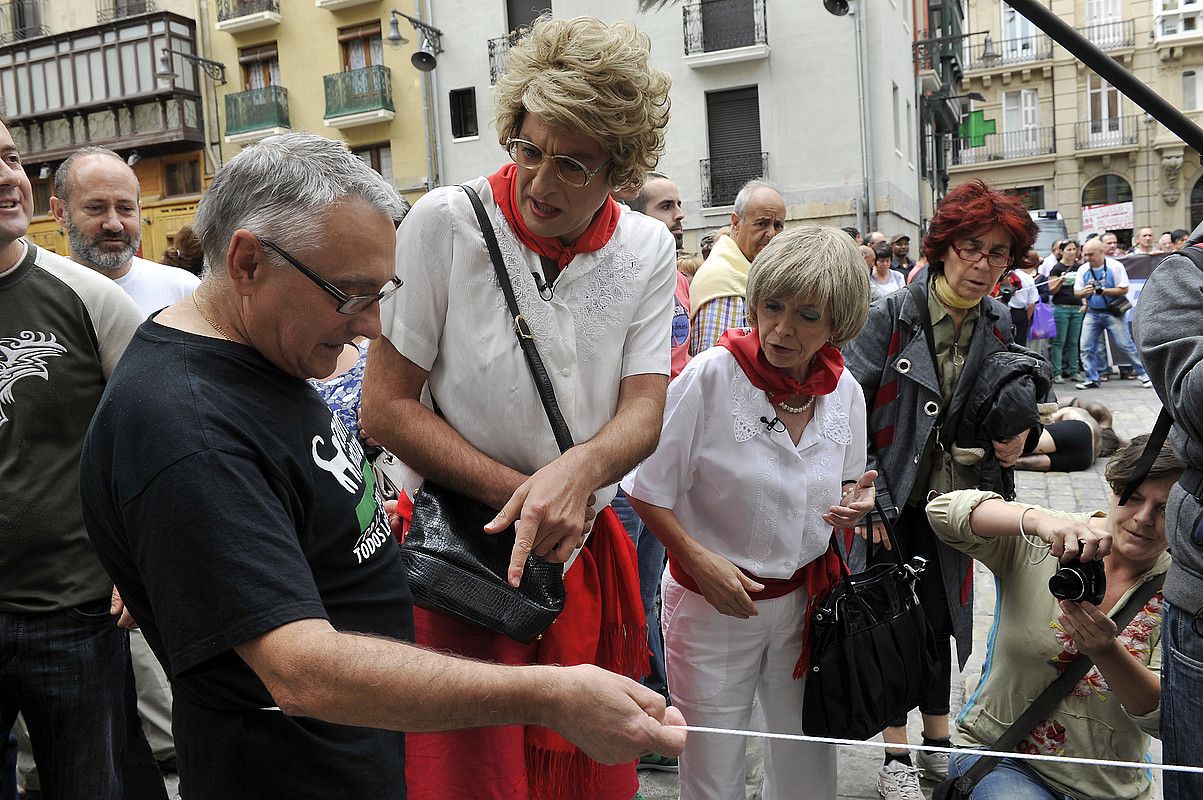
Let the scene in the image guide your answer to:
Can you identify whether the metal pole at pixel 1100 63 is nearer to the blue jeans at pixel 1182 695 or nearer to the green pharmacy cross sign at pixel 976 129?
the blue jeans at pixel 1182 695

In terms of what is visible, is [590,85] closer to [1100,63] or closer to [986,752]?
[1100,63]

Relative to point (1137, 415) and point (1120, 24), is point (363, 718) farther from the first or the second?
point (1120, 24)

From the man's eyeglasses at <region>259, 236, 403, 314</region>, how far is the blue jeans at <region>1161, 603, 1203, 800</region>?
1713mm

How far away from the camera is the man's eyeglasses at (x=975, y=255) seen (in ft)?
11.0

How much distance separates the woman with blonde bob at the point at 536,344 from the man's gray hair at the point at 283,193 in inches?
26.0

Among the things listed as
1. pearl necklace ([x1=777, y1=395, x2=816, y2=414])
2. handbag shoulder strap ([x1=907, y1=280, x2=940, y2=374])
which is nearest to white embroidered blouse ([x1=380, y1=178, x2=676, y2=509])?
pearl necklace ([x1=777, y1=395, x2=816, y2=414])

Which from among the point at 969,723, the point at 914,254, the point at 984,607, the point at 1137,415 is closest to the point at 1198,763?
the point at 969,723

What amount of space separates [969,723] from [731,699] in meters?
0.68

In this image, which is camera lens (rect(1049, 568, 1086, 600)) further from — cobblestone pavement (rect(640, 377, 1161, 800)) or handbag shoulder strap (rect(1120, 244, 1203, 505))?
cobblestone pavement (rect(640, 377, 1161, 800))

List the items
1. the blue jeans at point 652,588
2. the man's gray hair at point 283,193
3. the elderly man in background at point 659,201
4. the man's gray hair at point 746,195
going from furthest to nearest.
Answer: the elderly man in background at point 659,201 → the man's gray hair at point 746,195 → the blue jeans at point 652,588 → the man's gray hair at point 283,193

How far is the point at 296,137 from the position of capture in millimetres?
1548

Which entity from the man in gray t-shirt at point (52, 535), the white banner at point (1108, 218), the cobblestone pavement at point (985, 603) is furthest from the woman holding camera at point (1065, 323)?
the man in gray t-shirt at point (52, 535)

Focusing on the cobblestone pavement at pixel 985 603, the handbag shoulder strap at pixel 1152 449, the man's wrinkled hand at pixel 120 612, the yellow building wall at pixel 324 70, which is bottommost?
the cobblestone pavement at pixel 985 603

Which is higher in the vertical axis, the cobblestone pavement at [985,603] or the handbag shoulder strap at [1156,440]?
the handbag shoulder strap at [1156,440]
